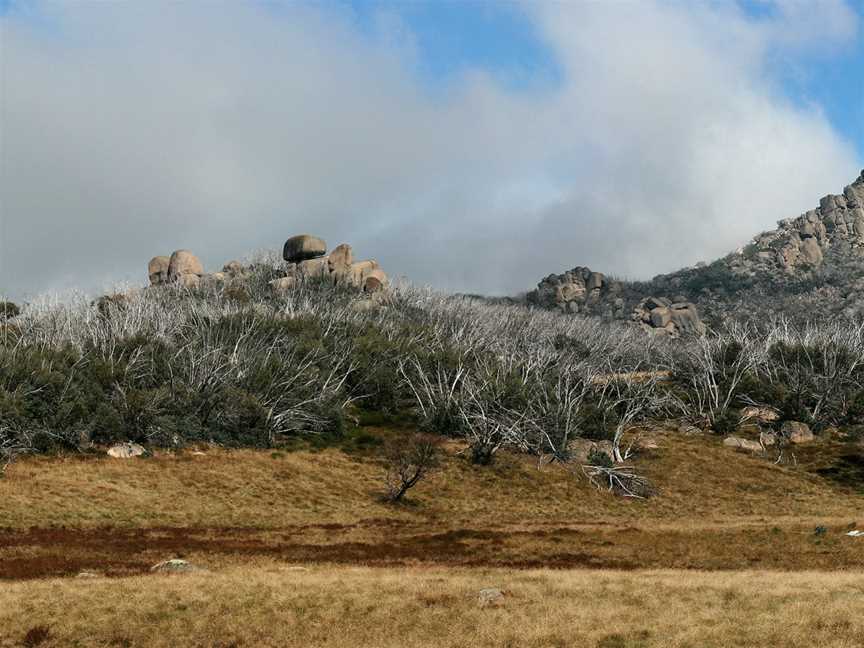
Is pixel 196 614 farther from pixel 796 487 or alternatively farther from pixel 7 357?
pixel 796 487

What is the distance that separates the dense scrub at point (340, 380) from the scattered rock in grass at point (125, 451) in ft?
4.59

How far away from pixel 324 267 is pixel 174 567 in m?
101

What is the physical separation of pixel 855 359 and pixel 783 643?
75404 mm

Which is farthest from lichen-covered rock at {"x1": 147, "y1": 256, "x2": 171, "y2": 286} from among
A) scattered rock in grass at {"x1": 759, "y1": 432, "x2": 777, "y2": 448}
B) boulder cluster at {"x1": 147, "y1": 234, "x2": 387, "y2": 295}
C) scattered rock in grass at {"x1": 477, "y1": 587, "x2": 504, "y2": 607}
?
scattered rock in grass at {"x1": 477, "y1": 587, "x2": 504, "y2": 607}

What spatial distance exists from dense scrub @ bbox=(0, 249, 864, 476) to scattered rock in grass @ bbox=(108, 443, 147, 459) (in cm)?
140

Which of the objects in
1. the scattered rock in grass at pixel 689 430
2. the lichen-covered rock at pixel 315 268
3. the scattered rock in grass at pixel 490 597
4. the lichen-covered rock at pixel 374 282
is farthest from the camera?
the lichen-covered rock at pixel 315 268

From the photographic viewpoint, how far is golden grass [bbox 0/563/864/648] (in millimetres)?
20391

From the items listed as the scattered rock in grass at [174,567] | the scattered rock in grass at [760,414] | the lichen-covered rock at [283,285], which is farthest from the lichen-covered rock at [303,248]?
the scattered rock in grass at [174,567]

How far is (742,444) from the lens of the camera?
73125 millimetres

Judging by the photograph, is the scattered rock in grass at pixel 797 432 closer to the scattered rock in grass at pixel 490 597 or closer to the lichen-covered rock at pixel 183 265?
the scattered rock in grass at pixel 490 597

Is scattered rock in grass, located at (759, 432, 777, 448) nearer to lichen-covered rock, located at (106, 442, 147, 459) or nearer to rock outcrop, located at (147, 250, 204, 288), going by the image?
lichen-covered rock, located at (106, 442, 147, 459)

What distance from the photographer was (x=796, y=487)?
62188 millimetres

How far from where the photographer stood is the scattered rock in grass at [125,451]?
5616 cm

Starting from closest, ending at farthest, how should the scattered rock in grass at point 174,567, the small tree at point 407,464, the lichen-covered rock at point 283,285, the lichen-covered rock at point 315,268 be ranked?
Result: the scattered rock in grass at point 174,567
the small tree at point 407,464
the lichen-covered rock at point 283,285
the lichen-covered rock at point 315,268
